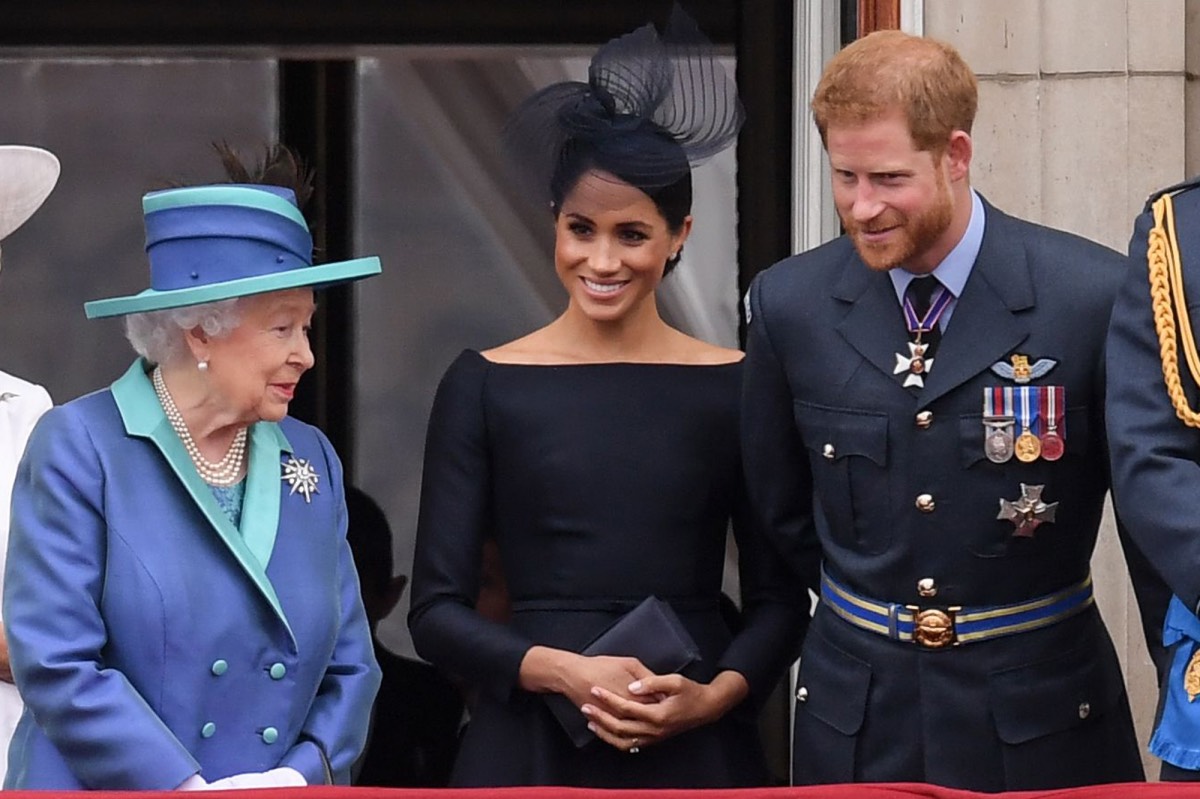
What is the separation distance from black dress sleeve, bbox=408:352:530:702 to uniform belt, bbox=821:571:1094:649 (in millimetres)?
604

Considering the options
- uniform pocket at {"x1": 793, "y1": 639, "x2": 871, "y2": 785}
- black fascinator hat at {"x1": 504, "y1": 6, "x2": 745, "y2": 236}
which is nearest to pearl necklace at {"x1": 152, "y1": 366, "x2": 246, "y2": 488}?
black fascinator hat at {"x1": 504, "y1": 6, "x2": 745, "y2": 236}

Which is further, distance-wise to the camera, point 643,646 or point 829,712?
point 643,646

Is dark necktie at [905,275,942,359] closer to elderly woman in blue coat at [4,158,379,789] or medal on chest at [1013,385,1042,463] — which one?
medal on chest at [1013,385,1042,463]

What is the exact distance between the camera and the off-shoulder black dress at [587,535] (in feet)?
11.9

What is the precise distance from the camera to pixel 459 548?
367 centimetres

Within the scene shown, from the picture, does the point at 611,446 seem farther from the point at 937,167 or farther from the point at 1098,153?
the point at 1098,153

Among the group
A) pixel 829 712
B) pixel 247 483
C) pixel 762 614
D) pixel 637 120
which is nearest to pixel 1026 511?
pixel 829 712

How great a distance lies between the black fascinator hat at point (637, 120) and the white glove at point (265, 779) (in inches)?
42.7

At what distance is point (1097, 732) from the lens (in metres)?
3.34

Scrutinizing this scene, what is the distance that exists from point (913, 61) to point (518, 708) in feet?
3.82

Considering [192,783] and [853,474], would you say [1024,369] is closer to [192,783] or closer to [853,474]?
[853,474]

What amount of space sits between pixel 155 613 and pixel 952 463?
1.11 metres

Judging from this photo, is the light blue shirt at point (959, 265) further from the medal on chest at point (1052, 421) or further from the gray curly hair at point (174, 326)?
the gray curly hair at point (174, 326)

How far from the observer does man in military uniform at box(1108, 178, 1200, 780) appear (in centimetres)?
290
